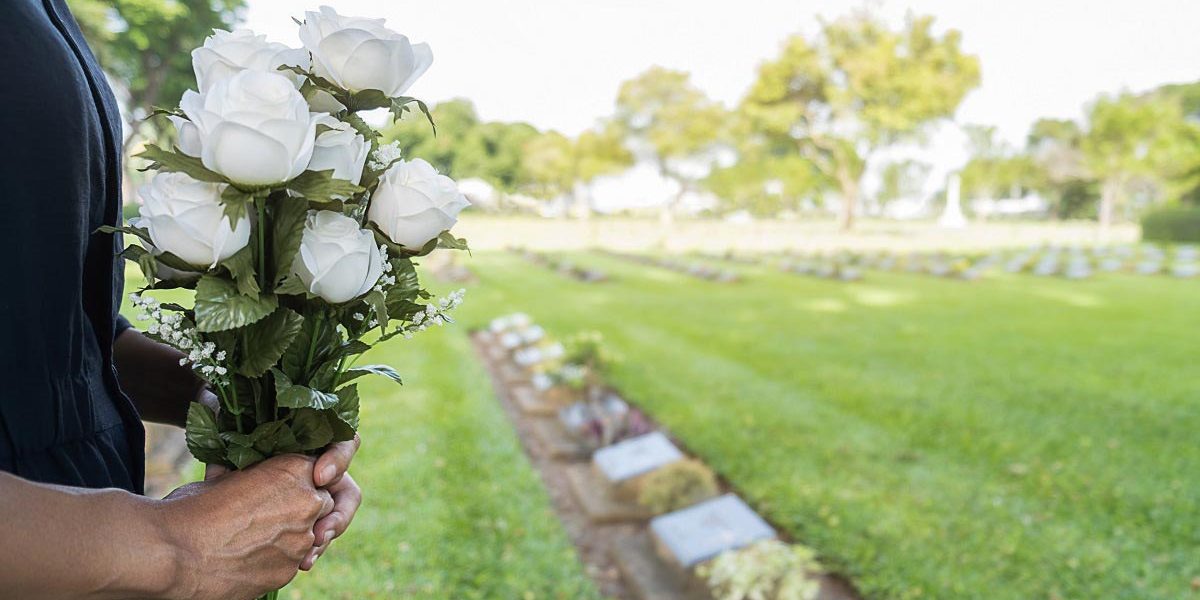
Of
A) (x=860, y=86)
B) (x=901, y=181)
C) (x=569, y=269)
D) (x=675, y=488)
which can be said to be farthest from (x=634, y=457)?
(x=901, y=181)

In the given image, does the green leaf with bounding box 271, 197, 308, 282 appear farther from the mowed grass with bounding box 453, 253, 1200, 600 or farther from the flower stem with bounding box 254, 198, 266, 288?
the mowed grass with bounding box 453, 253, 1200, 600

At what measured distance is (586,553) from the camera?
3.78 metres

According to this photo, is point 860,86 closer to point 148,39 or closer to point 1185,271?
point 1185,271

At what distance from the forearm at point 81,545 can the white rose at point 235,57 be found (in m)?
0.51

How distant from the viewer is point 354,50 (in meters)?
0.92

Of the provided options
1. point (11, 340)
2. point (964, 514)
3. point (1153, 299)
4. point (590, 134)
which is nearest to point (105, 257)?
point (11, 340)

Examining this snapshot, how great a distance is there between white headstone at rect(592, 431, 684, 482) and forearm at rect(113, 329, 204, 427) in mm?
3104

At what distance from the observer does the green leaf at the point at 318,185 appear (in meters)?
0.89

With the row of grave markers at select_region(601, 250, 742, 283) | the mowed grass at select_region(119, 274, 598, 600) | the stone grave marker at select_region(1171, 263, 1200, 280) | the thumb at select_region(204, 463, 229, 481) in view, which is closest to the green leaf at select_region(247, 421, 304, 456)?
the thumb at select_region(204, 463, 229, 481)

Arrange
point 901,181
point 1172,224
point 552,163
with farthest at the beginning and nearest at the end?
point 901,181
point 552,163
point 1172,224

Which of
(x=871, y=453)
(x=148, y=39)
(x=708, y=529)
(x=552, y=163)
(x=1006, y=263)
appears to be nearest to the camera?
(x=708, y=529)

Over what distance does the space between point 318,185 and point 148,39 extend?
1451cm

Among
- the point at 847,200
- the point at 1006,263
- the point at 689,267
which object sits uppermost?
the point at 847,200

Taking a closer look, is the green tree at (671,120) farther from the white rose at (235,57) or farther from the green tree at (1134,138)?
the white rose at (235,57)
